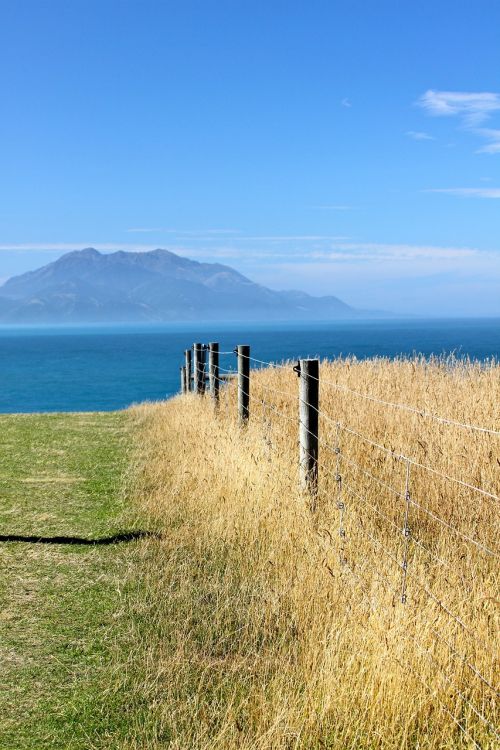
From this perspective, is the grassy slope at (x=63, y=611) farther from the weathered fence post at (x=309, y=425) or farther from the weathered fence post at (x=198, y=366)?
the weathered fence post at (x=198, y=366)

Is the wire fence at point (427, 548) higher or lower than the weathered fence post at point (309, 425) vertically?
lower

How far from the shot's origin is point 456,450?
27.2ft

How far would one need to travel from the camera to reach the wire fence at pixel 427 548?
415cm

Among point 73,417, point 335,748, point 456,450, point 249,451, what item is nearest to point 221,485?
point 249,451

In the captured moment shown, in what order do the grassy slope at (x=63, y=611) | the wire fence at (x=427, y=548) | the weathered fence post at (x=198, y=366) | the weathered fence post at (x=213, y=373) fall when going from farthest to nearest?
the weathered fence post at (x=198, y=366), the weathered fence post at (x=213, y=373), the grassy slope at (x=63, y=611), the wire fence at (x=427, y=548)

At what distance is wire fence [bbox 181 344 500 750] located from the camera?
4152 mm

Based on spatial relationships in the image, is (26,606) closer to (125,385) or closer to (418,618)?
(418,618)

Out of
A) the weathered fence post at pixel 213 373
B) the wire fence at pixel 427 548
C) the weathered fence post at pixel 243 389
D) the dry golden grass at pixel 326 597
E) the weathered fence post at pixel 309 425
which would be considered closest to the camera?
the dry golden grass at pixel 326 597

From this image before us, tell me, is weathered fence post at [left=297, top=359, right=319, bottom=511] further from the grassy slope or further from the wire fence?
the grassy slope

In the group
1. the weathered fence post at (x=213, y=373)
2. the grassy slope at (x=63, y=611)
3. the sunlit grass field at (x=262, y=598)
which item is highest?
the weathered fence post at (x=213, y=373)

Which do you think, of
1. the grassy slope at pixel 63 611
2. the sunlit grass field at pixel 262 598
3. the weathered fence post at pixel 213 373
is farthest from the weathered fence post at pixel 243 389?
the weathered fence post at pixel 213 373

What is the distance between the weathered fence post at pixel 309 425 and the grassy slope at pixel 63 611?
5.85 feet

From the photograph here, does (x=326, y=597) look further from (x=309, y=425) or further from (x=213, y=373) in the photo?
(x=213, y=373)

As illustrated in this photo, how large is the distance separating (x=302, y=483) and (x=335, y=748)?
385cm
